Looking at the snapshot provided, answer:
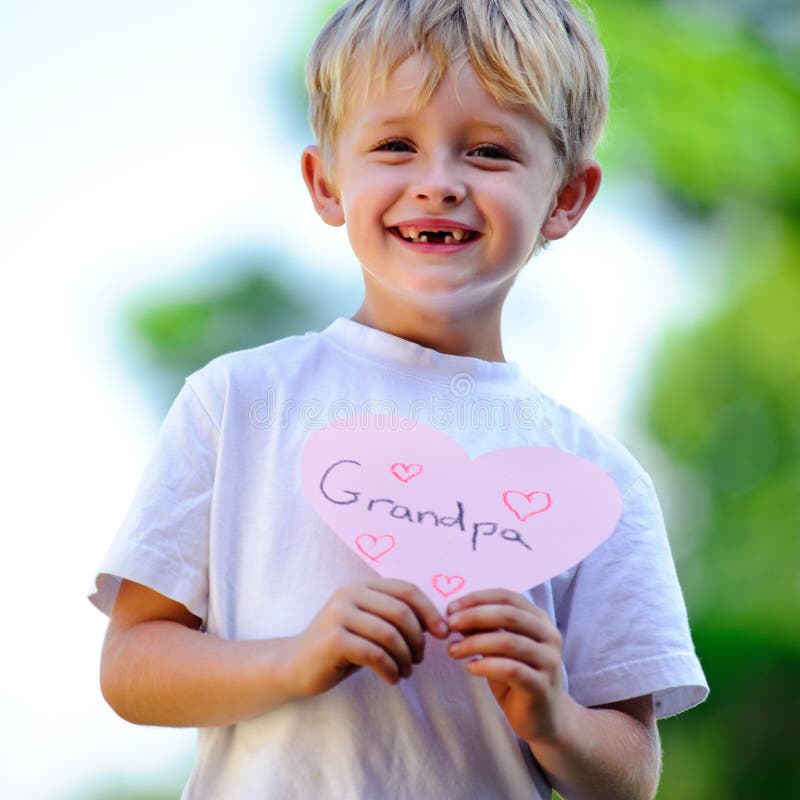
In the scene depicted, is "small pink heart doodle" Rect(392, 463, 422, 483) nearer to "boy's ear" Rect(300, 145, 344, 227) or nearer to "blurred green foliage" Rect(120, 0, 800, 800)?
"boy's ear" Rect(300, 145, 344, 227)

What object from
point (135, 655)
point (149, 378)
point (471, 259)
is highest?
point (149, 378)

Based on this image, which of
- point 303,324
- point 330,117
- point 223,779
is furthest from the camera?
point 303,324

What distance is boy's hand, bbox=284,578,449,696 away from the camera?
0.85 m

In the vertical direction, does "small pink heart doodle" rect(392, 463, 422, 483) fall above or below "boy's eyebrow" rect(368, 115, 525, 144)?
below

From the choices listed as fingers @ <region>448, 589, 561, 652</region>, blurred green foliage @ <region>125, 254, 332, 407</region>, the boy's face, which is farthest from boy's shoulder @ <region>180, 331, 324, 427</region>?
blurred green foliage @ <region>125, 254, 332, 407</region>

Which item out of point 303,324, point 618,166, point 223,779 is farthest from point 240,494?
point 618,166

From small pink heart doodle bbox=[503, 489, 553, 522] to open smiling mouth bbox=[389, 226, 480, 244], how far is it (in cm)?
25

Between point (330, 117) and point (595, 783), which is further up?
point (330, 117)

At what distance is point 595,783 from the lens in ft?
3.39

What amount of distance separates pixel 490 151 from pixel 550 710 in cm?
52

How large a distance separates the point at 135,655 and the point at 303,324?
3.18 meters

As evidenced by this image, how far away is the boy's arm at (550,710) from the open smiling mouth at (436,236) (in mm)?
378

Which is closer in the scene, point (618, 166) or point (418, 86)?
point (418, 86)

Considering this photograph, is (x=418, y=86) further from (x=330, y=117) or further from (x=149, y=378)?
(x=149, y=378)
